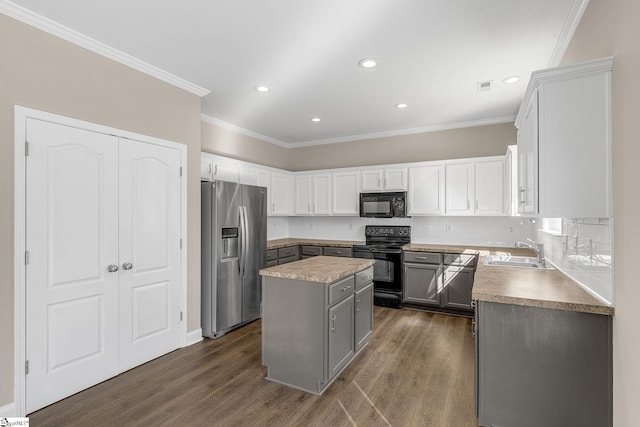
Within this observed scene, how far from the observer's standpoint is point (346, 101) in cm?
397

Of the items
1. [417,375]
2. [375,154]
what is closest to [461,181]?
[375,154]

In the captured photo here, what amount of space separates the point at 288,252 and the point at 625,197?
14.3 ft

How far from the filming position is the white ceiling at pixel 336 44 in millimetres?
2203

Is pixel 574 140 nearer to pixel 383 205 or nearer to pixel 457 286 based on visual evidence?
pixel 457 286

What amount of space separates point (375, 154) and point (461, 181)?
4.97 feet

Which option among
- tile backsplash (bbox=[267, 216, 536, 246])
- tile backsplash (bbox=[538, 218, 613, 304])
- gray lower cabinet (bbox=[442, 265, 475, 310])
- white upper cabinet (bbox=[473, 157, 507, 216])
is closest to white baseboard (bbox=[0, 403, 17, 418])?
tile backsplash (bbox=[538, 218, 613, 304])

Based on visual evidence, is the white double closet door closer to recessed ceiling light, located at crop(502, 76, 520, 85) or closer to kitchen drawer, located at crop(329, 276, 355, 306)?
kitchen drawer, located at crop(329, 276, 355, 306)

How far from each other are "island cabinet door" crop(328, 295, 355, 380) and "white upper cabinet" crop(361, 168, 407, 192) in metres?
2.65

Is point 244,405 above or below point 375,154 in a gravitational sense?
below

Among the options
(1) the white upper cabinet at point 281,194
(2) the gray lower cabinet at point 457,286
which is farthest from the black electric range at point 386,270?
(1) the white upper cabinet at point 281,194

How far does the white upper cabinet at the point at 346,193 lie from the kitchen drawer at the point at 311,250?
2.27ft

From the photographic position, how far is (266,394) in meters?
2.50

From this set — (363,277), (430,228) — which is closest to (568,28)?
(363,277)

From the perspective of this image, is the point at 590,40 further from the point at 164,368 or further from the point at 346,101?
the point at 164,368
